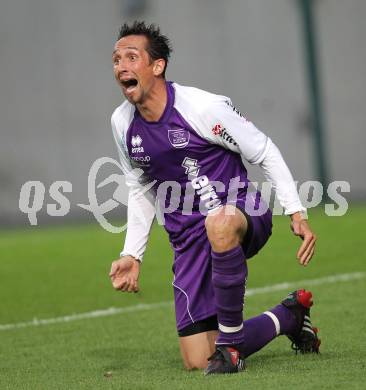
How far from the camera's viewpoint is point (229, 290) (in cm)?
507

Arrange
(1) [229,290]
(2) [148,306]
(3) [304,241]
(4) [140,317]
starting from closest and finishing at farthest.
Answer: (3) [304,241] → (1) [229,290] → (4) [140,317] → (2) [148,306]

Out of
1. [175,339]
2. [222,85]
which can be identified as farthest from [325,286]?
[222,85]

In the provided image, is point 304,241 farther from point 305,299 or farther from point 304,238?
point 305,299

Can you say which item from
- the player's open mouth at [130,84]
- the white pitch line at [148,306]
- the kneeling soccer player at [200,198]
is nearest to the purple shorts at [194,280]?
the kneeling soccer player at [200,198]

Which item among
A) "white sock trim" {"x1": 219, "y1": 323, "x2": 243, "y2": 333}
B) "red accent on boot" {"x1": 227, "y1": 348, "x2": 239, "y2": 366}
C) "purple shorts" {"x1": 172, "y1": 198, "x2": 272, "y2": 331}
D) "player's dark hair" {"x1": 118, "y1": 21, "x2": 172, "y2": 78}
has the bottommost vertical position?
"red accent on boot" {"x1": 227, "y1": 348, "x2": 239, "y2": 366}

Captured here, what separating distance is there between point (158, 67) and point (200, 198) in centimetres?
63

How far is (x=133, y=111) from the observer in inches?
219

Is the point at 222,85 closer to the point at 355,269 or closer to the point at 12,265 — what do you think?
the point at 12,265

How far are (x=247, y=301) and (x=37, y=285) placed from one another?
2.13m

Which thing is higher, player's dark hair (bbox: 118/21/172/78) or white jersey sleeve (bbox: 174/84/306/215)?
Answer: player's dark hair (bbox: 118/21/172/78)

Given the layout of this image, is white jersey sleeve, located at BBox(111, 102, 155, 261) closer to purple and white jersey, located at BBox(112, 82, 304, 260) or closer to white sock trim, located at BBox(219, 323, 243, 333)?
purple and white jersey, located at BBox(112, 82, 304, 260)

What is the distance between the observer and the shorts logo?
530cm

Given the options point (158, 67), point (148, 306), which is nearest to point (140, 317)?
point (148, 306)

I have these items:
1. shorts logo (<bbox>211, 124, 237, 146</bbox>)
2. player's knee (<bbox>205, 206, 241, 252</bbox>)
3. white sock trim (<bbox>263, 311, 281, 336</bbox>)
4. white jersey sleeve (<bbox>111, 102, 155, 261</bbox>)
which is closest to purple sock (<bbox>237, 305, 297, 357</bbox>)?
white sock trim (<bbox>263, 311, 281, 336</bbox>)
